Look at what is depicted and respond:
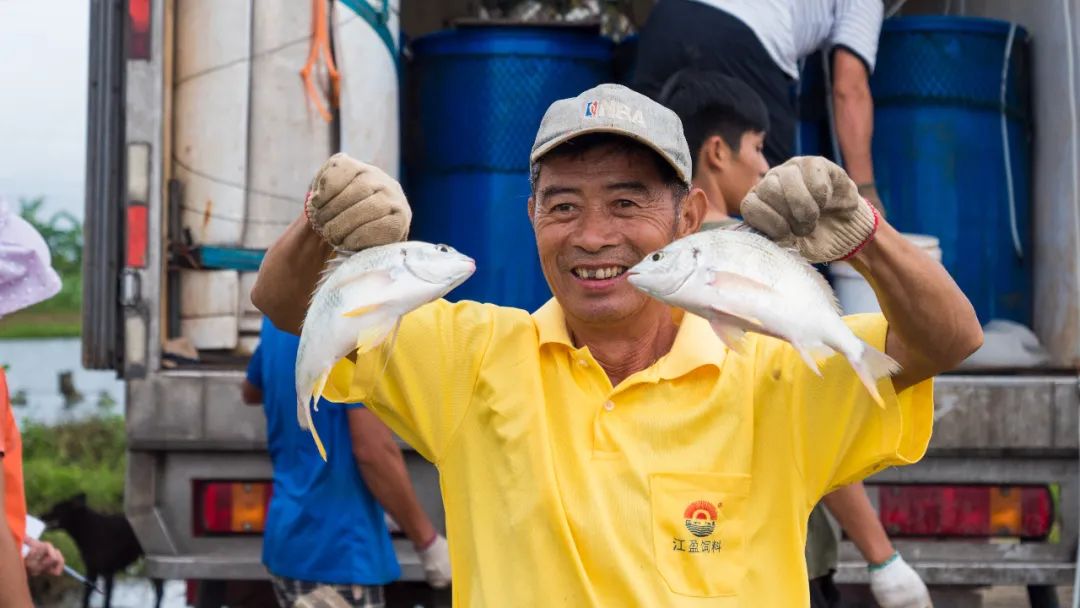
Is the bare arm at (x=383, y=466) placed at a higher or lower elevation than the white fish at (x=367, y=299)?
lower

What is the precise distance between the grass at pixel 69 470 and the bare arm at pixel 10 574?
149 inches

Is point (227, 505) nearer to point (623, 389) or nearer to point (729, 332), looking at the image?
point (623, 389)

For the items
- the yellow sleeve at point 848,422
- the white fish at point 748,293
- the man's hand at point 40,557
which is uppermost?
the white fish at point 748,293

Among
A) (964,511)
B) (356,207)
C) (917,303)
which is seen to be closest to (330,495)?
(964,511)

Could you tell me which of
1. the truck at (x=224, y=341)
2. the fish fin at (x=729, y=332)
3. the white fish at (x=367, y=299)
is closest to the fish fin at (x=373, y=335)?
the white fish at (x=367, y=299)

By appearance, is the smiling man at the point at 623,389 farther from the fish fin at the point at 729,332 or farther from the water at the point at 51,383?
the water at the point at 51,383

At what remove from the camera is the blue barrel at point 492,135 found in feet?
15.3

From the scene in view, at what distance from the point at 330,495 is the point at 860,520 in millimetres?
1336

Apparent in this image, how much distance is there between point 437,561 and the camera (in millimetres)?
3955

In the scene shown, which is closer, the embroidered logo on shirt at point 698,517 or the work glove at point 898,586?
the embroidered logo on shirt at point 698,517

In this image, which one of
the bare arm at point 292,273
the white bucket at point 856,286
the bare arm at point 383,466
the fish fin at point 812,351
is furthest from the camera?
the white bucket at point 856,286

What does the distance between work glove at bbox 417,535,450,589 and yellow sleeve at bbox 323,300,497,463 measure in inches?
65.9

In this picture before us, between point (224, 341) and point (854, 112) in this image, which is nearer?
point (224, 341)

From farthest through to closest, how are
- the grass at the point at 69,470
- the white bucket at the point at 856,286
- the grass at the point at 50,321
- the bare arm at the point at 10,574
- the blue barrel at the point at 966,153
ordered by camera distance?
the grass at the point at 50,321
the grass at the point at 69,470
the blue barrel at the point at 966,153
the white bucket at the point at 856,286
the bare arm at the point at 10,574
